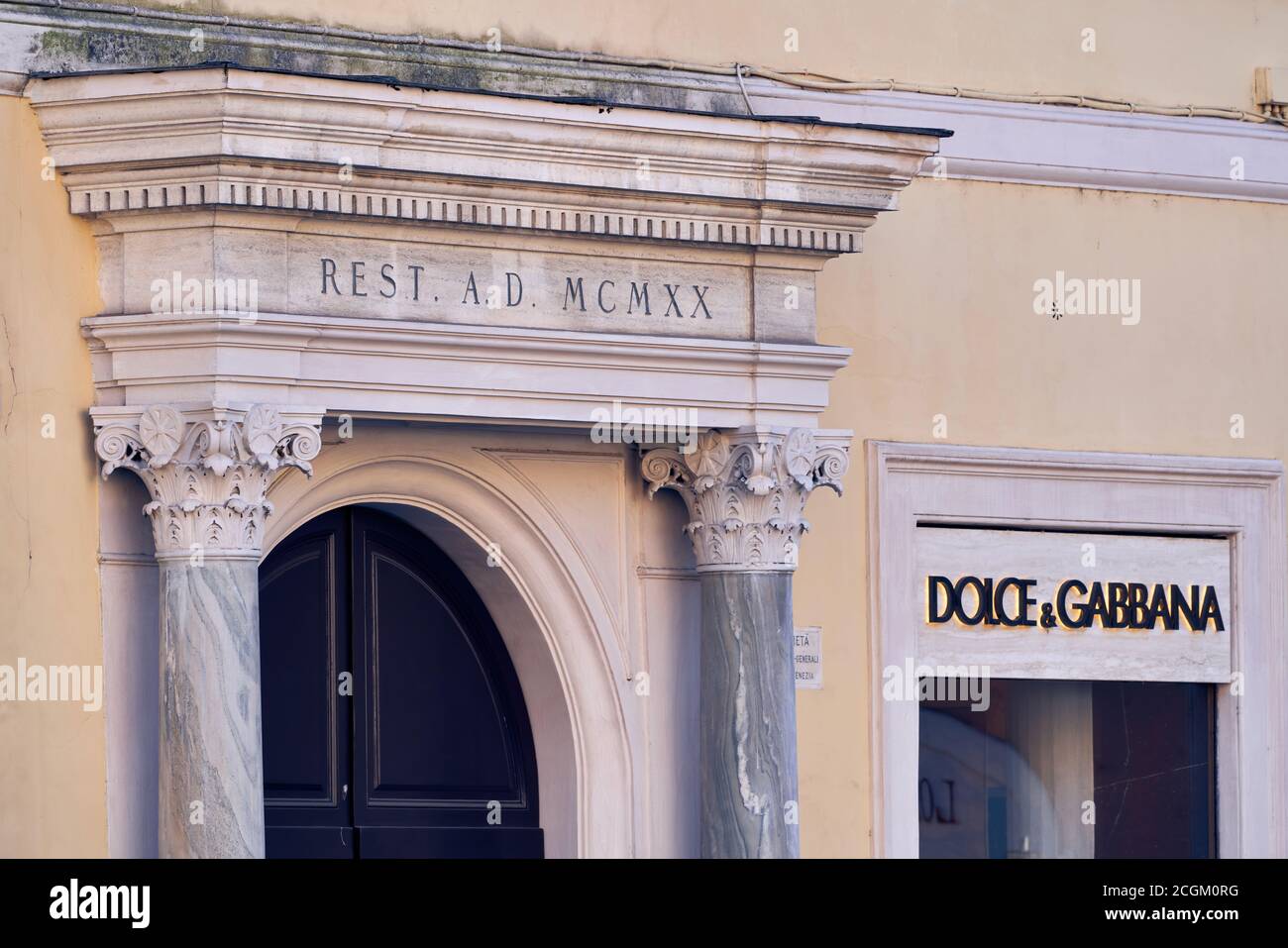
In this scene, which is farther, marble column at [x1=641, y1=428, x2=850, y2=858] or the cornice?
marble column at [x1=641, y1=428, x2=850, y2=858]

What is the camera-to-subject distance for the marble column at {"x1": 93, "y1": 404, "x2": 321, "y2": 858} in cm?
870

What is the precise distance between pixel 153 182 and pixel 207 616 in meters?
1.39

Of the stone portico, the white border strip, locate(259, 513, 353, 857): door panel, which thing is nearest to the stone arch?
the stone portico

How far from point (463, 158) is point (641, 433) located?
1219mm

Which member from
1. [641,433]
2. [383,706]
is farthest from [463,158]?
[383,706]

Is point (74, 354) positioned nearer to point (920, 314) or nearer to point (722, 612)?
point (722, 612)

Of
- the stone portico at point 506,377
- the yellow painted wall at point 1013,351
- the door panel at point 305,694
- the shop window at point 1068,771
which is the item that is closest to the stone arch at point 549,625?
the stone portico at point 506,377

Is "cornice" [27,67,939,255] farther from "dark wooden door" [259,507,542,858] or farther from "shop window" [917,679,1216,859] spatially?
"shop window" [917,679,1216,859]

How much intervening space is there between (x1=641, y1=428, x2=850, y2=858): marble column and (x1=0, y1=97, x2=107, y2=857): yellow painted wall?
7.04 feet

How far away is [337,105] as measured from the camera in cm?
879

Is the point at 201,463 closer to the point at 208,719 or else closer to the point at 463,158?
the point at 208,719

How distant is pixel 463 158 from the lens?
9.11m
